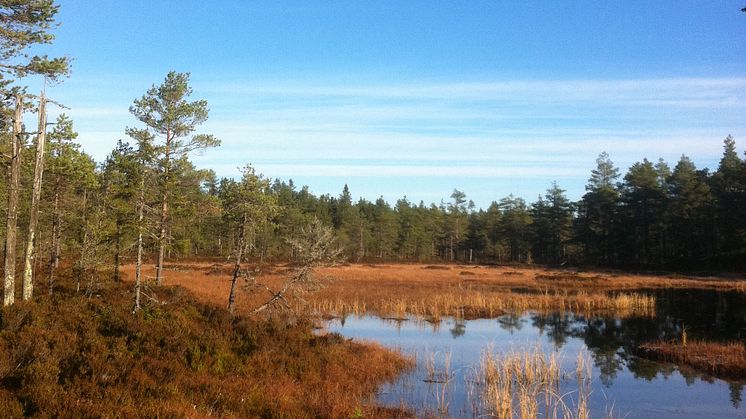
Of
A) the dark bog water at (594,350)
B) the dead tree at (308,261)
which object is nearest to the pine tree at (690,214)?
the dark bog water at (594,350)

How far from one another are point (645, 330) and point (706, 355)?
23.2ft

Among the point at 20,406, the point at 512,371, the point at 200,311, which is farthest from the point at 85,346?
the point at 512,371

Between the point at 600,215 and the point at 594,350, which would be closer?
the point at 594,350

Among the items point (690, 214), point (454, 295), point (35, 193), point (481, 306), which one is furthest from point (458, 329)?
point (690, 214)

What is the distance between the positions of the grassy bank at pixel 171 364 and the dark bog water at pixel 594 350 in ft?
6.40

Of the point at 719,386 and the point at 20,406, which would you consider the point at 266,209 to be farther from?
the point at 719,386

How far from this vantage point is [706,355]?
18.9 meters

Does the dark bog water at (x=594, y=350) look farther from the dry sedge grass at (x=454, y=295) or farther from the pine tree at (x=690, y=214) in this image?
the pine tree at (x=690, y=214)

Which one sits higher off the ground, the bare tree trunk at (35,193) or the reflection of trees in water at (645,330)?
the bare tree trunk at (35,193)

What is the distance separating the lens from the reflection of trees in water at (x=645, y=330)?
1796 centimetres

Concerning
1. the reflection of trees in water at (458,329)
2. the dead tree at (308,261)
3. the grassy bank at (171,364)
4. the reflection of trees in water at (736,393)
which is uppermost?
the dead tree at (308,261)

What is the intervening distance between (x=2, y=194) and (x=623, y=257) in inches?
2967

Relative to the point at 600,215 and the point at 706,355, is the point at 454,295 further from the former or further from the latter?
the point at 600,215

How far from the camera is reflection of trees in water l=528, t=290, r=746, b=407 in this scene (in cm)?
1796
